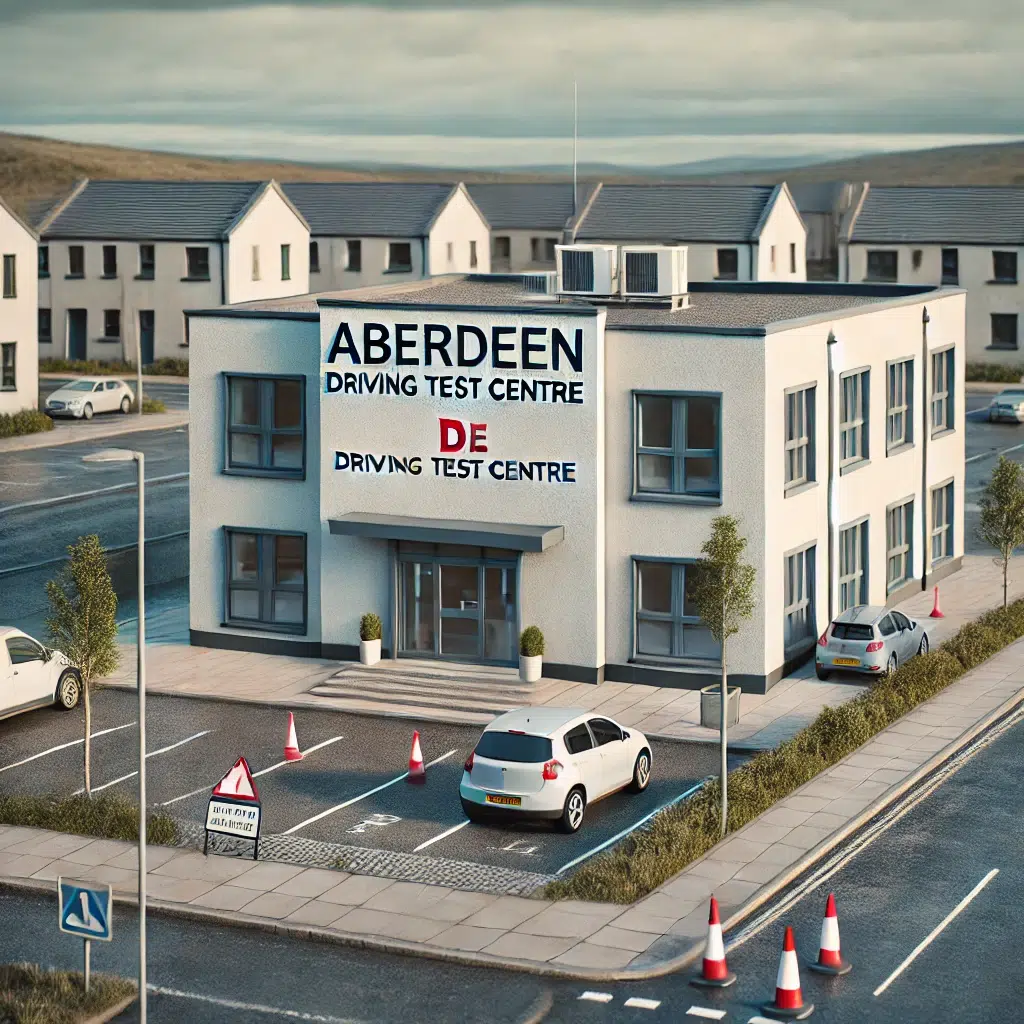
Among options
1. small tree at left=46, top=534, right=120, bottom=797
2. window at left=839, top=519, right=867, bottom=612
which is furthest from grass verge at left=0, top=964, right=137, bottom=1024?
window at left=839, top=519, right=867, bottom=612

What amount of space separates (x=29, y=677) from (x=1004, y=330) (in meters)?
61.6

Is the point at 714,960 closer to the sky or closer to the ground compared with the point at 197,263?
closer to the ground

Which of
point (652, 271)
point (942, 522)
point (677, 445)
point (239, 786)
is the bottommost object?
point (239, 786)

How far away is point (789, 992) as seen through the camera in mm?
19703

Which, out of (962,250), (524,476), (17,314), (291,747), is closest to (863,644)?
(524,476)

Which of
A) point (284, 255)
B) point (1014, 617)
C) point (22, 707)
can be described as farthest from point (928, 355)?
point (284, 255)

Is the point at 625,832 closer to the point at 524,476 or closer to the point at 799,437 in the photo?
the point at 524,476

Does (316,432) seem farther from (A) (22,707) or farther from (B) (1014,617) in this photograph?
(B) (1014,617)

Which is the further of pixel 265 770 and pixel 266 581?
pixel 266 581

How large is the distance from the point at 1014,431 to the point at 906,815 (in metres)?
45.5

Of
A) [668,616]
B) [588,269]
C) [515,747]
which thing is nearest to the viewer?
[515,747]

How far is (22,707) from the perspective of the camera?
3203 centimetres

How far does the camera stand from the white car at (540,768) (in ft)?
84.8

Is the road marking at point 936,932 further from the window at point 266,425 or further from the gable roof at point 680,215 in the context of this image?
the gable roof at point 680,215
